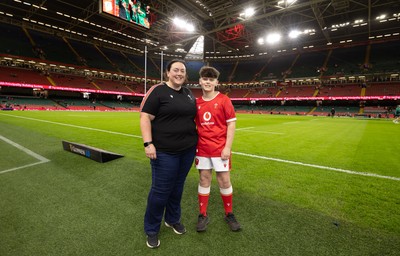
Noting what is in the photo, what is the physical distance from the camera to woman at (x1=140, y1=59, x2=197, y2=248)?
2.08 m

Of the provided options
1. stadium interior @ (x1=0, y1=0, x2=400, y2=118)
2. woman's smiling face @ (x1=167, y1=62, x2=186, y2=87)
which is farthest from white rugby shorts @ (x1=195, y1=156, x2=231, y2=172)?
stadium interior @ (x1=0, y1=0, x2=400, y2=118)

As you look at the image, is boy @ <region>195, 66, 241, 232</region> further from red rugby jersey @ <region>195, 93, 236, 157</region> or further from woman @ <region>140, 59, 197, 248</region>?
woman @ <region>140, 59, 197, 248</region>

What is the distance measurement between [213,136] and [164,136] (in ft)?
2.03

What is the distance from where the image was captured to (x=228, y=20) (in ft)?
97.9

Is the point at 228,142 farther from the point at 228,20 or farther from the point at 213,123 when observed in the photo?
the point at 228,20

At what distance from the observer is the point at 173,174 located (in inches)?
85.7

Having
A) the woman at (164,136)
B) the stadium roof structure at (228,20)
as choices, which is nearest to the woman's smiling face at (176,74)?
the woman at (164,136)

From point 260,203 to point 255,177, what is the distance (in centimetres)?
111

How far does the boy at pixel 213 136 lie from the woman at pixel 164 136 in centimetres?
24

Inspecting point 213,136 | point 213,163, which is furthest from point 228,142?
point 213,163

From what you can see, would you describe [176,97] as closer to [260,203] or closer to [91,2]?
[260,203]

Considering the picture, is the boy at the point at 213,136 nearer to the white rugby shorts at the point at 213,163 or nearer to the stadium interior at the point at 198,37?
the white rugby shorts at the point at 213,163

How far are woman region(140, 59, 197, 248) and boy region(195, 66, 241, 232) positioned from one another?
237 mm

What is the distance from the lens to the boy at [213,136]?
2.42 meters
